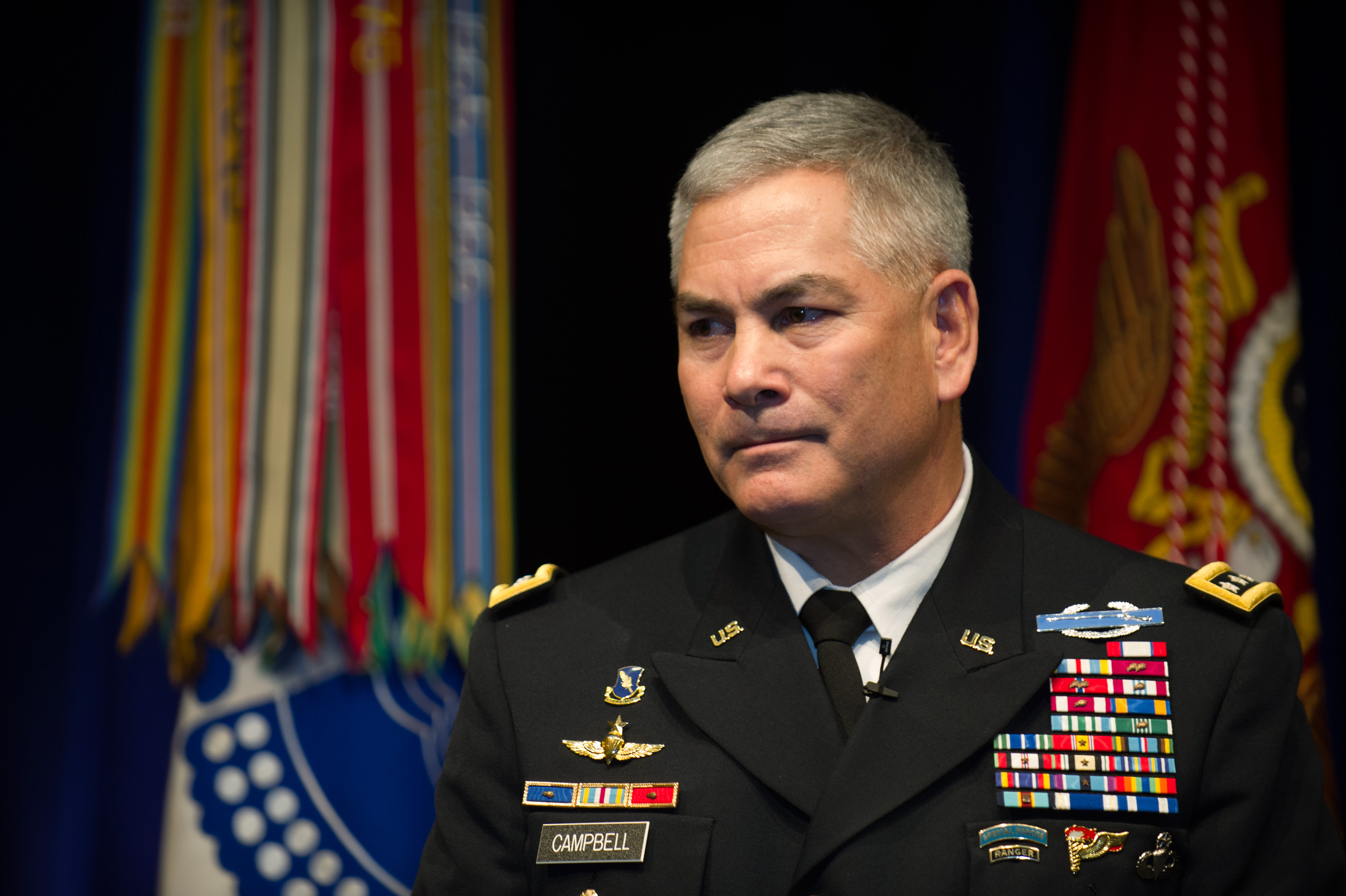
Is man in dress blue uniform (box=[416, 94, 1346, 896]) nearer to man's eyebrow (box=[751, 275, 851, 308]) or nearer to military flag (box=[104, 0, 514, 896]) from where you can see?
man's eyebrow (box=[751, 275, 851, 308])

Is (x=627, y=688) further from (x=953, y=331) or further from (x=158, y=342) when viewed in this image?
(x=158, y=342)

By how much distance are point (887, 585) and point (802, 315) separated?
392 mm

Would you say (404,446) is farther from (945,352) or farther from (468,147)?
(945,352)

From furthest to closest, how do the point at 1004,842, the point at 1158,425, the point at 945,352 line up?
the point at 1158,425 < the point at 945,352 < the point at 1004,842

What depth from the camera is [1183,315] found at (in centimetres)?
243

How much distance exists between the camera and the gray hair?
1.51m

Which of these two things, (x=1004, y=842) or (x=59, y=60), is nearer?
(x=1004, y=842)

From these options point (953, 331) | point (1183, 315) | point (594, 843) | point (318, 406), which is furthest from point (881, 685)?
point (318, 406)

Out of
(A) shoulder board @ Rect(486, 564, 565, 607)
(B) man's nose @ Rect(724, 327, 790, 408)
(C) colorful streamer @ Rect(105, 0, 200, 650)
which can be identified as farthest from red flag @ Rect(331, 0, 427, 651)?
(B) man's nose @ Rect(724, 327, 790, 408)

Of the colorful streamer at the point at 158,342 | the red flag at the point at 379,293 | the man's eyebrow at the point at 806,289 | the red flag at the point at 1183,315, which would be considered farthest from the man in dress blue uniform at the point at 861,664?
the colorful streamer at the point at 158,342

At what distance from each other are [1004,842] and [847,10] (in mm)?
2014

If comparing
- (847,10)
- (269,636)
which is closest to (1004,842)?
(269,636)

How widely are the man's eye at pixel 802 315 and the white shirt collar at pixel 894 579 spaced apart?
1.13ft

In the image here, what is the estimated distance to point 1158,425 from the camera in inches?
96.0
